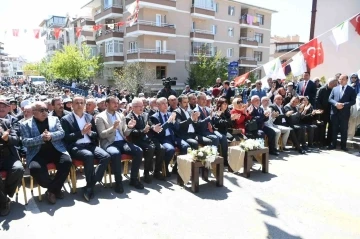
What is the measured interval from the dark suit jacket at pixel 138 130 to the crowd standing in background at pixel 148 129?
0.02m

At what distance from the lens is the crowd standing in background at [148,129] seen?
4.63m

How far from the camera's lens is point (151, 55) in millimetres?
29688

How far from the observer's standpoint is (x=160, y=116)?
606 cm

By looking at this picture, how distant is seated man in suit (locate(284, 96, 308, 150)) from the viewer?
8078mm

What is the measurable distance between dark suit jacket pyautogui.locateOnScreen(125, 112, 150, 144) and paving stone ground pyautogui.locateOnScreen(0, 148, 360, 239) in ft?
3.17

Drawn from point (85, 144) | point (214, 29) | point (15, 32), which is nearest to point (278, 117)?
point (85, 144)

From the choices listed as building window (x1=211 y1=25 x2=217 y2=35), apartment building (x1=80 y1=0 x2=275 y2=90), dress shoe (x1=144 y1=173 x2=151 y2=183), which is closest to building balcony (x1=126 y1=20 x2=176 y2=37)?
apartment building (x1=80 y1=0 x2=275 y2=90)

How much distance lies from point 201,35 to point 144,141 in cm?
2923

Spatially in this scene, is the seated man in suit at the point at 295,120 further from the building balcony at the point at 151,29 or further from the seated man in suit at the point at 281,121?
the building balcony at the point at 151,29

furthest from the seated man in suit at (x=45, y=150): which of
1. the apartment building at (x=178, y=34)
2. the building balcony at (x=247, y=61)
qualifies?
the building balcony at (x=247, y=61)

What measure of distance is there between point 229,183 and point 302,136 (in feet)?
12.2

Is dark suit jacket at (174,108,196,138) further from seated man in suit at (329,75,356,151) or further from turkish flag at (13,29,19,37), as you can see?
turkish flag at (13,29,19,37)

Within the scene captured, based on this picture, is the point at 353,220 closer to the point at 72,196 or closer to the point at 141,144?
the point at 141,144

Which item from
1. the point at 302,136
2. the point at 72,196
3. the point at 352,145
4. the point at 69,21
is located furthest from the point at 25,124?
the point at 69,21
